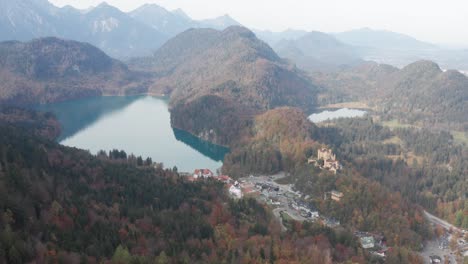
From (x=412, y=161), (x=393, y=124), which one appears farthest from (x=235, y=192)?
(x=393, y=124)

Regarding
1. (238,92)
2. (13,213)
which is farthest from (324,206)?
(238,92)

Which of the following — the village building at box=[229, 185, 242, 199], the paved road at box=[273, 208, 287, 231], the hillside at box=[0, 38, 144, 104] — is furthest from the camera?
the hillside at box=[0, 38, 144, 104]

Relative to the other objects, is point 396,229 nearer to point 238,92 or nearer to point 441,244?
point 441,244

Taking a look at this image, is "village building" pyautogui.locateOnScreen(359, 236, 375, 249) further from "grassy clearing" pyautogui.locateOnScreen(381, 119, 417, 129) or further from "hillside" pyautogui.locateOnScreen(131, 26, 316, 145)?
"grassy clearing" pyautogui.locateOnScreen(381, 119, 417, 129)

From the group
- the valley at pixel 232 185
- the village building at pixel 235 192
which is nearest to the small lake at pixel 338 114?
the valley at pixel 232 185

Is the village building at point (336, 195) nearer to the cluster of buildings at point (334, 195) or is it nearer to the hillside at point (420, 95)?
the cluster of buildings at point (334, 195)

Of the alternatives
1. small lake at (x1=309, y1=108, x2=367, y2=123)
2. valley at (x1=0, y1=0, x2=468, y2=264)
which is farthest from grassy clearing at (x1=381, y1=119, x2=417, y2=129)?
small lake at (x1=309, y1=108, x2=367, y2=123)
